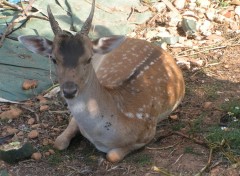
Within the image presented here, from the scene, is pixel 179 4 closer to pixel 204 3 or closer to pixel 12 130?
pixel 204 3

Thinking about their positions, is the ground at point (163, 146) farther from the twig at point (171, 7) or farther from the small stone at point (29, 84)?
the twig at point (171, 7)

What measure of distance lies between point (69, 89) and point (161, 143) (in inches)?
50.1

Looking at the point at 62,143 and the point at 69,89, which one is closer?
the point at 69,89

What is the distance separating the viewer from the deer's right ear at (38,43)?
4586mm

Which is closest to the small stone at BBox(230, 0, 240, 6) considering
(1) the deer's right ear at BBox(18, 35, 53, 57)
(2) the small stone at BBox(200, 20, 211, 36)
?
(2) the small stone at BBox(200, 20, 211, 36)

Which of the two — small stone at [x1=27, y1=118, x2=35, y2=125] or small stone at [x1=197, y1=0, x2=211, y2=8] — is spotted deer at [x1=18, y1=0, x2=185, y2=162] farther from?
small stone at [x1=197, y1=0, x2=211, y2=8]

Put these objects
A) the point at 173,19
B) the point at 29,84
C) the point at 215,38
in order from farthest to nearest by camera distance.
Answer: the point at 173,19, the point at 215,38, the point at 29,84

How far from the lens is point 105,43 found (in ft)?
15.4

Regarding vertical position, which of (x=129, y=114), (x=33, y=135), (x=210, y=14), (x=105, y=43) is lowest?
(x=210, y=14)

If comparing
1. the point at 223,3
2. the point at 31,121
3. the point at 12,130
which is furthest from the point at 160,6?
the point at 12,130

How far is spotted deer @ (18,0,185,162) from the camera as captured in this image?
4391mm

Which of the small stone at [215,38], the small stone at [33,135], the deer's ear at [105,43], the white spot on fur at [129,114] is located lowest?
the small stone at [215,38]

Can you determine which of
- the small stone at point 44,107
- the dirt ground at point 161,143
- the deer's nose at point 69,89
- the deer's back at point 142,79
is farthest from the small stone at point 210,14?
the deer's nose at point 69,89

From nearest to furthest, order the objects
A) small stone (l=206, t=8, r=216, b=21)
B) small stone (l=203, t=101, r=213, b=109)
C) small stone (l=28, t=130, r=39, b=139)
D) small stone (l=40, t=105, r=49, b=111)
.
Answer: small stone (l=28, t=130, r=39, b=139), small stone (l=203, t=101, r=213, b=109), small stone (l=40, t=105, r=49, b=111), small stone (l=206, t=8, r=216, b=21)
